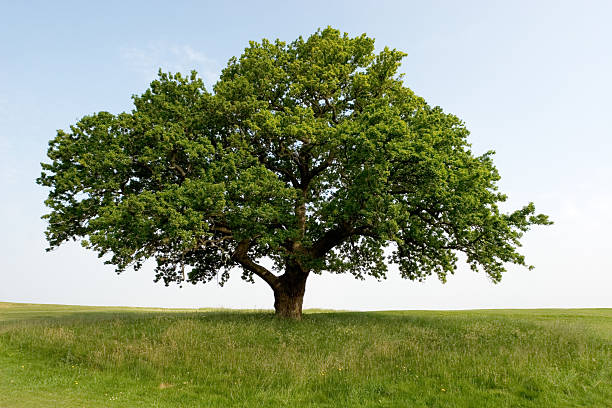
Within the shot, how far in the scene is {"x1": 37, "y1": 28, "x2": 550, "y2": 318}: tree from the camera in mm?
21578

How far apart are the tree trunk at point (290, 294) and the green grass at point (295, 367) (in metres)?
4.64

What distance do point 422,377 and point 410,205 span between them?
34.7 ft

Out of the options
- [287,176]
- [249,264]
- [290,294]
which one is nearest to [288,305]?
[290,294]

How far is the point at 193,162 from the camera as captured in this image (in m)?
24.8

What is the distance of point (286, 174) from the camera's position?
28.3 meters

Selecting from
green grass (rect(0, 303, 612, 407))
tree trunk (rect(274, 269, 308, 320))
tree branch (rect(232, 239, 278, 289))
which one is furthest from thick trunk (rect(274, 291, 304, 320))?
green grass (rect(0, 303, 612, 407))

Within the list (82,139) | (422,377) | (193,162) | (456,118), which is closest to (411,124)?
(456,118)

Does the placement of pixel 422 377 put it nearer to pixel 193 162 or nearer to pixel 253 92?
pixel 193 162

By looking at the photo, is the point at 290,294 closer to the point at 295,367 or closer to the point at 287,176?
the point at 287,176

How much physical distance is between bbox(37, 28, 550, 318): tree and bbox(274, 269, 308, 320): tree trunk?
0.23 ft

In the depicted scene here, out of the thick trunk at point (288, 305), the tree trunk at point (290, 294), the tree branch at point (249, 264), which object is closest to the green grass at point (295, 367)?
the thick trunk at point (288, 305)

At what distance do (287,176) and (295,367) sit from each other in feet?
50.0

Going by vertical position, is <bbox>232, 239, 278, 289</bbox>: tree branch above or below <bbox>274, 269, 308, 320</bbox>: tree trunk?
above

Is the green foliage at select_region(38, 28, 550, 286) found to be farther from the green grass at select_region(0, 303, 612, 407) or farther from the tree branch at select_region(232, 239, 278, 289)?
the green grass at select_region(0, 303, 612, 407)
